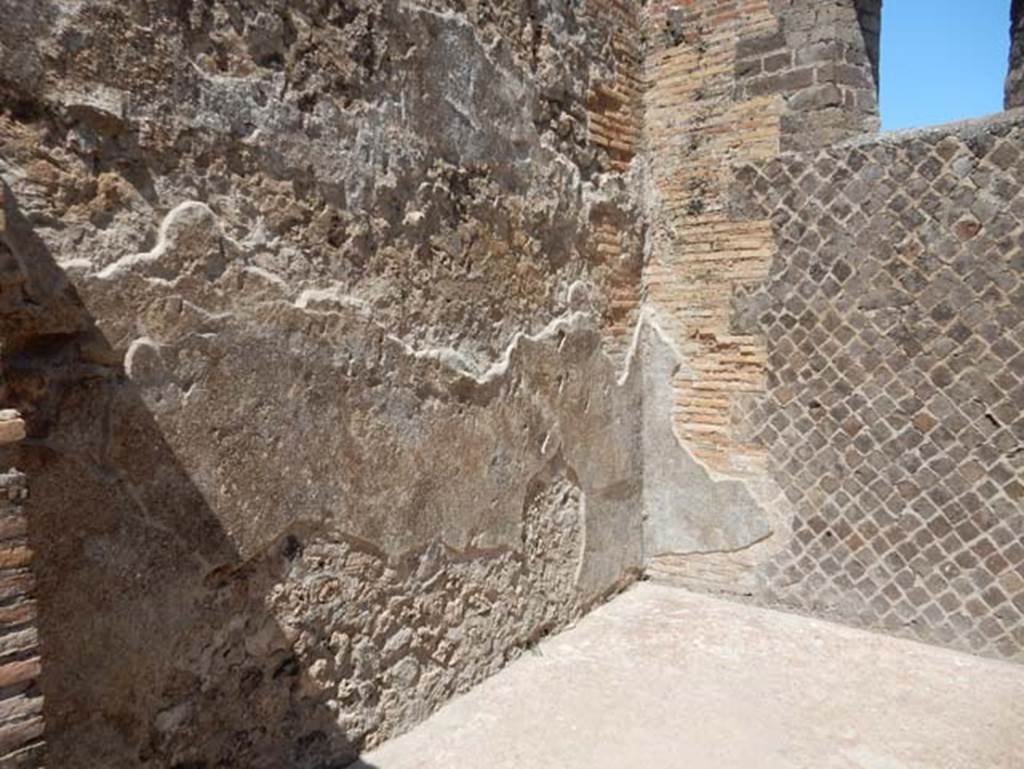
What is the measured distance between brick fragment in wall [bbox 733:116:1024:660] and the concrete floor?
240 millimetres

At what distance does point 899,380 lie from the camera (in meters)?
3.38

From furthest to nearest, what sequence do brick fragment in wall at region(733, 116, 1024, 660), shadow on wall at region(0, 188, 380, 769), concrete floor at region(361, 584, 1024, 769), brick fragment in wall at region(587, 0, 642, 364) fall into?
1. brick fragment in wall at region(587, 0, 642, 364)
2. brick fragment in wall at region(733, 116, 1024, 660)
3. concrete floor at region(361, 584, 1024, 769)
4. shadow on wall at region(0, 188, 380, 769)

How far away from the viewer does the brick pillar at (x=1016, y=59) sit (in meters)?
3.38

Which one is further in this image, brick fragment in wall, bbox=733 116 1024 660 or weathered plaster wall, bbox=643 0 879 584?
weathered plaster wall, bbox=643 0 879 584

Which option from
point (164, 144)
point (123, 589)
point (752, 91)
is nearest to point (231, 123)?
point (164, 144)

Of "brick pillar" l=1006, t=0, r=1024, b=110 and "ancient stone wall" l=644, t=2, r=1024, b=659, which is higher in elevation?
"brick pillar" l=1006, t=0, r=1024, b=110

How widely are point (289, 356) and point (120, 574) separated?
68 cm

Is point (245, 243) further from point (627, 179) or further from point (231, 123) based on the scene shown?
point (627, 179)

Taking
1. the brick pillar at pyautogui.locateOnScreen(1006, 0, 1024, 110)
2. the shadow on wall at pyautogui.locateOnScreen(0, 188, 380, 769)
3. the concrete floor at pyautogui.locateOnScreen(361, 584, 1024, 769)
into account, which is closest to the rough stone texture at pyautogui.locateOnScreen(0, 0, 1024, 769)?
the shadow on wall at pyautogui.locateOnScreen(0, 188, 380, 769)

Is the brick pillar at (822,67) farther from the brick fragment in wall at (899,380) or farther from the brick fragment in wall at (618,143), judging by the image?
the brick fragment in wall at (618,143)

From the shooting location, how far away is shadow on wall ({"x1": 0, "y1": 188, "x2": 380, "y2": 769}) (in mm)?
1776

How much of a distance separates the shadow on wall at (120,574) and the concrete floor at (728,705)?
57cm

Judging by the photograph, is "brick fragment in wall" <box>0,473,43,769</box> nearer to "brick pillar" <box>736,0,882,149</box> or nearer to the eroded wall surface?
the eroded wall surface

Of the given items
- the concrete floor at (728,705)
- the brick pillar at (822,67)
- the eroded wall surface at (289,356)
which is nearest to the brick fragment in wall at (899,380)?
the brick pillar at (822,67)
